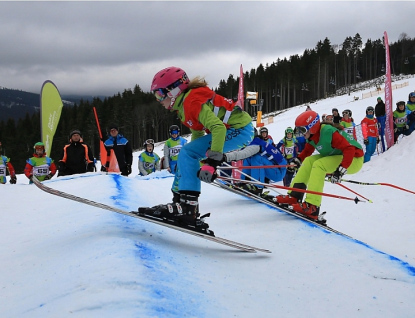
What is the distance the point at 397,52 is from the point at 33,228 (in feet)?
314

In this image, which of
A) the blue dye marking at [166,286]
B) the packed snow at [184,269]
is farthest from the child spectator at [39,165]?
the blue dye marking at [166,286]

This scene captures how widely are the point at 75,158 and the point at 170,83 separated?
586cm

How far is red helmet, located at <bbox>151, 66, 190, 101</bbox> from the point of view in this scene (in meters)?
3.30

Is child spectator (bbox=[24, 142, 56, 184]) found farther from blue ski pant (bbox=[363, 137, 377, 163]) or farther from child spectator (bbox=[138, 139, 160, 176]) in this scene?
blue ski pant (bbox=[363, 137, 377, 163])

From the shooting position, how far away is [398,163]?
921 centimetres

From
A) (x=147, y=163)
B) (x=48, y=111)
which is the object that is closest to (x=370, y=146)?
(x=147, y=163)

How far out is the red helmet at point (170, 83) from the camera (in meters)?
3.30

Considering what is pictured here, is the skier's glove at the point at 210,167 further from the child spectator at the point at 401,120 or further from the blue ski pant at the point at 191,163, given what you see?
the child spectator at the point at 401,120

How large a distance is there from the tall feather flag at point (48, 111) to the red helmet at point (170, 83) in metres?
8.22

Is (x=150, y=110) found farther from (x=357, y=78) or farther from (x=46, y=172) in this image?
(x=46, y=172)

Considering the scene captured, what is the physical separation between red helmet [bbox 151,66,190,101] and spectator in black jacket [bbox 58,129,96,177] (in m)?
5.44

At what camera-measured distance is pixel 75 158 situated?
328 inches

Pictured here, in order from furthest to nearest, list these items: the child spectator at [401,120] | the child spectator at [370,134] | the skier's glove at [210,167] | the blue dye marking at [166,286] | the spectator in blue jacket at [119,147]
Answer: the child spectator at [370,134] < the child spectator at [401,120] < the spectator in blue jacket at [119,147] < the skier's glove at [210,167] < the blue dye marking at [166,286]

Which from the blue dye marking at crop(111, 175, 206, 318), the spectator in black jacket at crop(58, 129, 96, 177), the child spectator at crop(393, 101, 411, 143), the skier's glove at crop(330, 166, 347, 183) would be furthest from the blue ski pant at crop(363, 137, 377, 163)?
the blue dye marking at crop(111, 175, 206, 318)
